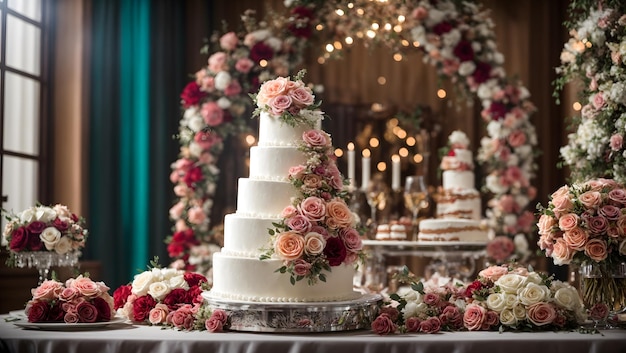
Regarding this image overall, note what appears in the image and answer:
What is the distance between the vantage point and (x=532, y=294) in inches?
215

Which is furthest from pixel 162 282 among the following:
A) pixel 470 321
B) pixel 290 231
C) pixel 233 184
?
pixel 233 184

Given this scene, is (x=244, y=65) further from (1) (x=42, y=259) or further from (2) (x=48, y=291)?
(2) (x=48, y=291)

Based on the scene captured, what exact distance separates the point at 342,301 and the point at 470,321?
72 centimetres

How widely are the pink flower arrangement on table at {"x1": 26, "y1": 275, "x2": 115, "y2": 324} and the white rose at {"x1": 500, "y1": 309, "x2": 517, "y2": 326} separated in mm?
2235

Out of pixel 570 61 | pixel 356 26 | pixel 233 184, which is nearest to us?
pixel 570 61

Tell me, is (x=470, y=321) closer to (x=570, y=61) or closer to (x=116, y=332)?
(x=116, y=332)

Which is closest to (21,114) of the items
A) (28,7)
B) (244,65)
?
(28,7)

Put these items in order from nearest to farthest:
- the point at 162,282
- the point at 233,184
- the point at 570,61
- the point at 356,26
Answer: the point at 162,282 < the point at 570,61 < the point at 356,26 < the point at 233,184

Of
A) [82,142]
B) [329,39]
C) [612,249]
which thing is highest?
[329,39]

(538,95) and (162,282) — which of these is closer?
(162,282)

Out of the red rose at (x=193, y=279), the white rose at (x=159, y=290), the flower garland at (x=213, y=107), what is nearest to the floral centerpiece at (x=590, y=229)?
the red rose at (x=193, y=279)

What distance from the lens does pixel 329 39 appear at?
394 inches

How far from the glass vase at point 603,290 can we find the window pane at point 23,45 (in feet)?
18.8

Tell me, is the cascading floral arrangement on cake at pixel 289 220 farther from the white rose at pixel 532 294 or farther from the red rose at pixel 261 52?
the red rose at pixel 261 52
